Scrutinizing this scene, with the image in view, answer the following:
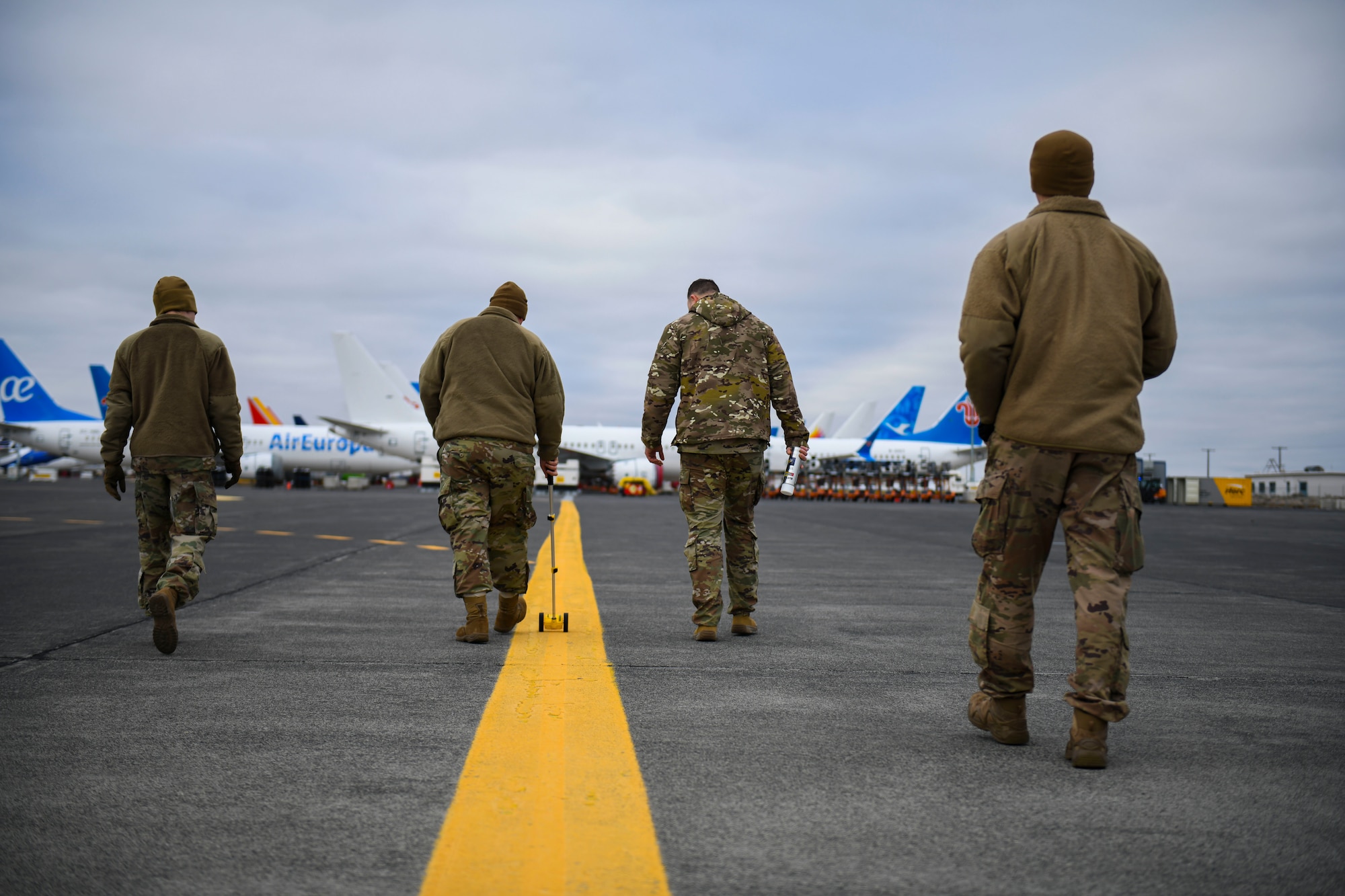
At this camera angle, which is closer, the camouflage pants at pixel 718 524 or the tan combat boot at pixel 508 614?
the camouflage pants at pixel 718 524

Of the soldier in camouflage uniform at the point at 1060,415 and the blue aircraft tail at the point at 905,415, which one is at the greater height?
the blue aircraft tail at the point at 905,415

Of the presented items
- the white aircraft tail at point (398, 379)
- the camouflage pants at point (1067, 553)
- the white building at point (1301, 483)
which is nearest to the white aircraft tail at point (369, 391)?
the white aircraft tail at point (398, 379)

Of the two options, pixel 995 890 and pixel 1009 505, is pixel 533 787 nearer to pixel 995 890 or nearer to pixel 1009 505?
pixel 995 890

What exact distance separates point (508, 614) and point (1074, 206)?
10.5 ft

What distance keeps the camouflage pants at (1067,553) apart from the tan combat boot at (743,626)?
6.57ft

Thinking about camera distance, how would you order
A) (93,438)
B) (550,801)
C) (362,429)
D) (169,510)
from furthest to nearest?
(93,438) → (362,429) → (169,510) → (550,801)

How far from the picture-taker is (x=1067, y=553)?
2836 millimetres

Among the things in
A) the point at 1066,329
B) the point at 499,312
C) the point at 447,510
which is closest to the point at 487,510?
the point at 447,510

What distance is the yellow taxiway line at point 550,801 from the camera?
182 centimetres

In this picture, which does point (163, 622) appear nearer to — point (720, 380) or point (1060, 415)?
point (720, 380)

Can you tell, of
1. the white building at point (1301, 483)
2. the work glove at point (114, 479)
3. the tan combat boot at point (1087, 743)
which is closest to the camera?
the tan combat boot at point (1087, 743)

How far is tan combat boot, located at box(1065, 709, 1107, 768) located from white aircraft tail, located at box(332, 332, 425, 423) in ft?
Result: 144

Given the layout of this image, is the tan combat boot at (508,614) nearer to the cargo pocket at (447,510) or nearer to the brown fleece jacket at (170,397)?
the cargo pocket at (447,510)

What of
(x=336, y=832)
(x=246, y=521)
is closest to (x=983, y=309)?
(x=336, y=832)
